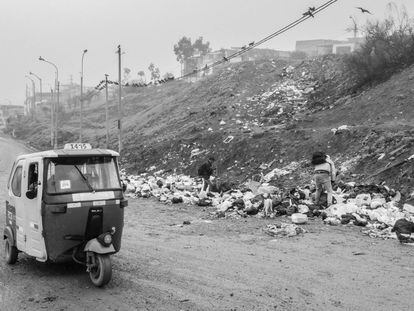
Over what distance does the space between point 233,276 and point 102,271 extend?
6.55ft

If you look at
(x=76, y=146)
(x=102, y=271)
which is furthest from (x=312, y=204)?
(x=102, y=271)

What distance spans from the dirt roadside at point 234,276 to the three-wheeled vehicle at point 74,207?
462mm

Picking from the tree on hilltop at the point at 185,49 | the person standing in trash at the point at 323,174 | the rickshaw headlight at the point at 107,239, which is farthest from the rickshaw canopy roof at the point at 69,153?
the tree on hilltop at the point at 185,49

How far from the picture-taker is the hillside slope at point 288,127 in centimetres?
1602

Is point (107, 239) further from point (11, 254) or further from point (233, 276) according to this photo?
point (11, 254)

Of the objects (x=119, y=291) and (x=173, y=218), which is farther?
(x=173, y=218)

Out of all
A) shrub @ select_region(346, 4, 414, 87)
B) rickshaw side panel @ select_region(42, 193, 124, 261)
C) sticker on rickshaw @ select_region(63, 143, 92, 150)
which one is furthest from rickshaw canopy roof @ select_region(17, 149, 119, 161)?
shrub @ select_region(346, 4, 414, 87)

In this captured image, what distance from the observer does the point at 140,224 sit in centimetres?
1293

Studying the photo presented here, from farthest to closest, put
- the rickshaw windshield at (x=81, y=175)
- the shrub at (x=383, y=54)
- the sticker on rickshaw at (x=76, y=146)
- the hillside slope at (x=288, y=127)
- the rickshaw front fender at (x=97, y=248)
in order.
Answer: the shrub at (x=383, y=54), the hillside slope at (x=288, y=127), the sticker on rickshaw at (x=76, y=146), the rickshaw windshield at (x=81, y=175), the rickshaw front fender at (x=97, y=248)

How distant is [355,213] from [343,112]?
36.2 feet

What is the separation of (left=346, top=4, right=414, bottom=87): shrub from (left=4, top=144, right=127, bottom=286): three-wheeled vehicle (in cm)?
1913

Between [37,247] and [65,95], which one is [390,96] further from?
[65,95]

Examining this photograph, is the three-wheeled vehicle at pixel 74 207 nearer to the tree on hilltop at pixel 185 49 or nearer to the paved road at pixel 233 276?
the paved road at pixel 233 276

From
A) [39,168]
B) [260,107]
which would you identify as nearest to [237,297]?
[39,168]
